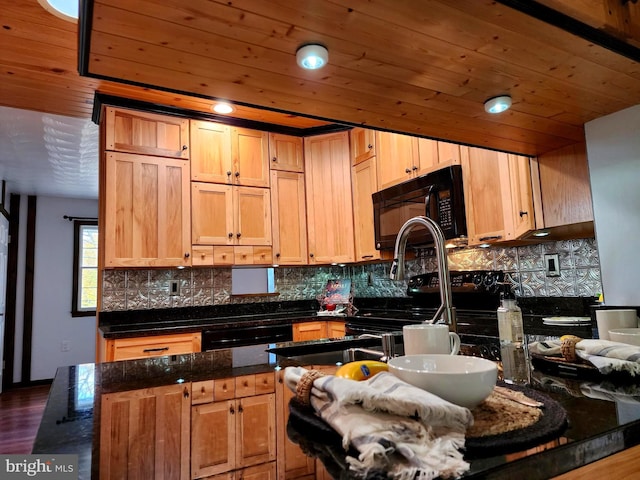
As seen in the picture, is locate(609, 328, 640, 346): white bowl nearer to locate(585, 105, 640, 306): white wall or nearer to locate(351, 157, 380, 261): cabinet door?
locate(585, 105, 640, 306): white wall

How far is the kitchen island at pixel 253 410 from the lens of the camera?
56 centimetres

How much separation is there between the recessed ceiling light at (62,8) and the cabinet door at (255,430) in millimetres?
2042

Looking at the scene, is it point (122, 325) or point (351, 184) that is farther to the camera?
point (351, 184)

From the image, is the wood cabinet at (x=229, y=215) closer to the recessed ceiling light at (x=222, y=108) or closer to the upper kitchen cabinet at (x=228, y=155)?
the upper kitchen cabinet at (x=228, y=155)

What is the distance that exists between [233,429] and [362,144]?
3203 mm

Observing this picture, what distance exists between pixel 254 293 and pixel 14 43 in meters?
2.45

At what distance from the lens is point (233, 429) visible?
77 centimetres

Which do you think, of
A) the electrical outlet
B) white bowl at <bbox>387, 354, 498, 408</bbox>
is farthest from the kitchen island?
the electrical outlet

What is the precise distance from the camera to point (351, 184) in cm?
381

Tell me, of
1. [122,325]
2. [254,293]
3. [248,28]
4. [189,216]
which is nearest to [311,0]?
[248,28]

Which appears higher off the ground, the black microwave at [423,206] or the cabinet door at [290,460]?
the black microwave at [423,206]

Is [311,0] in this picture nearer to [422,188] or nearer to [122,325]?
[422,188]

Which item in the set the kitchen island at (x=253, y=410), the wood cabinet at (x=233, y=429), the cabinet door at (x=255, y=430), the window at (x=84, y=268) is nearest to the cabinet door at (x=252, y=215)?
the kitchen island at (x=253, y=410)

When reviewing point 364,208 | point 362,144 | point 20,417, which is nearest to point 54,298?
point 20,417
